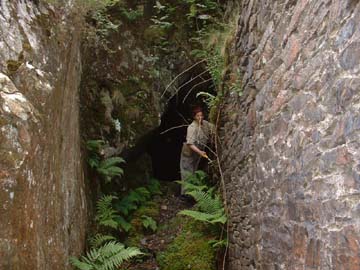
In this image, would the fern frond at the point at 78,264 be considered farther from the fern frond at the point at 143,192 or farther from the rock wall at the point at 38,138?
the fern frond at the point at 143,192

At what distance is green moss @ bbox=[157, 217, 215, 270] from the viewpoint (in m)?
6.76

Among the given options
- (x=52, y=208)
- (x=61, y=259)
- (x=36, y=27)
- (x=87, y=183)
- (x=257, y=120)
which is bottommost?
(x=61, y=259)

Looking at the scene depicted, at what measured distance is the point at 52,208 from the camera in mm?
4594

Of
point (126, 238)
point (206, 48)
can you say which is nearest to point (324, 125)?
point (126, 238)

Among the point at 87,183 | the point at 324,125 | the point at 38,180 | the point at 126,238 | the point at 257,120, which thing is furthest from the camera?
the point at 126,238

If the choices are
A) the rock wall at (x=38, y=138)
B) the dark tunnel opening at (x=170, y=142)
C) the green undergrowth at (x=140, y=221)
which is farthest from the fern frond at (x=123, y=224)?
the dark tunnel opening at (x=170, y=142)

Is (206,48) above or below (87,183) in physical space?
above

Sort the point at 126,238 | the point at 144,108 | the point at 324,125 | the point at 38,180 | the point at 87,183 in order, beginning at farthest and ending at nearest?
the point at 144,108
the point at 126,238
the point at 87,183
the point at 38,180
the point at 324,125

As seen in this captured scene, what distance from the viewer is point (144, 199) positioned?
8711mm

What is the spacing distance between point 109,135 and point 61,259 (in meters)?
3.80

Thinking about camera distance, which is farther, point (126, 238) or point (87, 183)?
point (126, 238)

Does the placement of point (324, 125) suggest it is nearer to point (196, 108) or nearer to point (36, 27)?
point (36, 27)

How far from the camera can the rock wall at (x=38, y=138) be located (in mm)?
3682

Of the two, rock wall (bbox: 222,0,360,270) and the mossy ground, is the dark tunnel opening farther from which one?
rock wall (bbox: 222,0,360,270)
